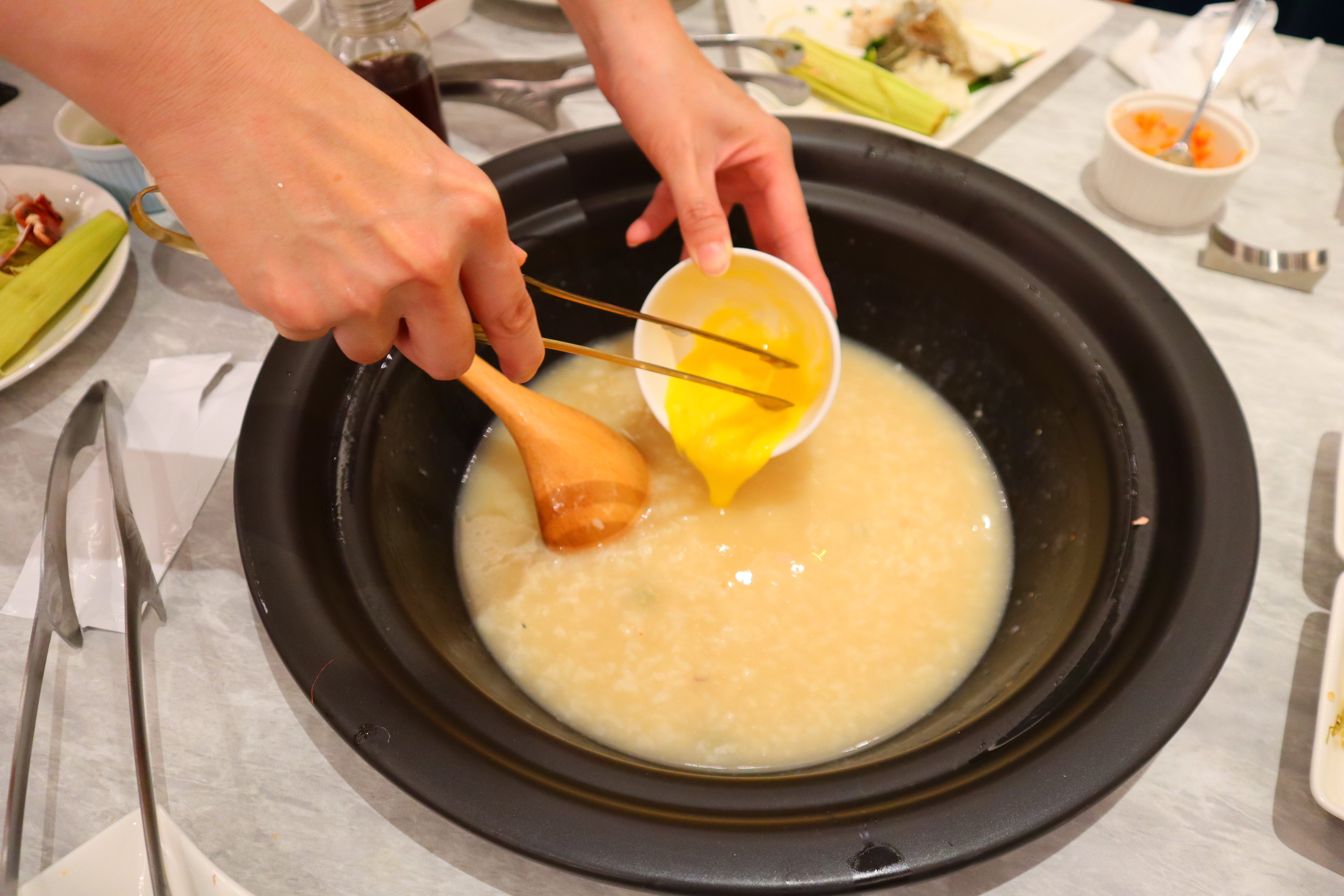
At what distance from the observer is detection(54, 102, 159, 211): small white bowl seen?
128cm

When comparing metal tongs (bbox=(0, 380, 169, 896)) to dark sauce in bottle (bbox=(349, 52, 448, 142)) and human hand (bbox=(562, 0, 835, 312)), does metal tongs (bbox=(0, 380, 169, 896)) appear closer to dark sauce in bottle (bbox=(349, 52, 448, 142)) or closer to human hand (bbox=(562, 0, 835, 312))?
dark sauce in bottle (bbox=(349, 52, 448, 142))

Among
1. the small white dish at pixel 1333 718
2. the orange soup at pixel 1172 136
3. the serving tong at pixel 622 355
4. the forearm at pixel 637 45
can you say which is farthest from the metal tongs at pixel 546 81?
the small white dish at pixel 1333 718

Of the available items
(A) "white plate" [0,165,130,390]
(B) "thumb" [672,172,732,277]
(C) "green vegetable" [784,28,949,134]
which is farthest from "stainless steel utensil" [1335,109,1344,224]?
(A) "white plate" [0,165,130,390]

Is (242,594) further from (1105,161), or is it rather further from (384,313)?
(1105,161)

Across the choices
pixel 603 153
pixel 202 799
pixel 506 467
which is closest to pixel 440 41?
pixel 603 153

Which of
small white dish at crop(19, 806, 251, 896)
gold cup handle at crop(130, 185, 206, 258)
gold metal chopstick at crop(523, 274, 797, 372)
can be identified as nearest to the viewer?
gold cup handle at crop(130, 185, 206, 258)

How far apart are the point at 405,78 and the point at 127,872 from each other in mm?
1120

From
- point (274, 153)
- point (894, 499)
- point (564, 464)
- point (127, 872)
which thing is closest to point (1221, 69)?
point (894, 499)

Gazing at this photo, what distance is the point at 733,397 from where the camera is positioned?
3.78ft

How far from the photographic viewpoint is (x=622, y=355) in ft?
4.40

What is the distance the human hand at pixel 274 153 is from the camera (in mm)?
555

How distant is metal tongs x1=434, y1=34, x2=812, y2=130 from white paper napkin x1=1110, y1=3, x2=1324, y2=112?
72 cm

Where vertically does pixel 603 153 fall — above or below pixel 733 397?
above

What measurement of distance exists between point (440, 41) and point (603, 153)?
828 mm
